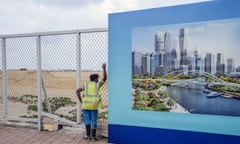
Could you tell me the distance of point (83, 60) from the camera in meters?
5.04

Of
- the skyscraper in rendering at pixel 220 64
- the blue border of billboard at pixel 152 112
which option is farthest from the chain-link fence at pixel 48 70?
the skyscraper in rendering at pixel 220 64

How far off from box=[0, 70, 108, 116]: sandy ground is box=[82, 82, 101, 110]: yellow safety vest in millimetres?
198

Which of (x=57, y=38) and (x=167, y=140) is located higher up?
(x=57, y=38)

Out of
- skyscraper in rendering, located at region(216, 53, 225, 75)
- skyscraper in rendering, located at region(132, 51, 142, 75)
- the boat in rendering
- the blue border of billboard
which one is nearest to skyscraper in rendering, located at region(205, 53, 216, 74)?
skyscraper in rendering, located at region(216, 53, 225, 75)

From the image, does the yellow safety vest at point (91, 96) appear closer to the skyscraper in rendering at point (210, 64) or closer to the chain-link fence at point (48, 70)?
the chain-link fence at point (48, 70)

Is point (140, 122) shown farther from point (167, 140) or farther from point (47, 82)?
point (47, 82)

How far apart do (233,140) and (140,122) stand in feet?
5.12

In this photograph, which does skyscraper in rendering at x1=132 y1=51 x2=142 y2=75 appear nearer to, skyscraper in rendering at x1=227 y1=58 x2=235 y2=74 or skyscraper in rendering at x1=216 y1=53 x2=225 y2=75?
skyscraper in rendering at x1=216 y1=53 x2=225 y2=75

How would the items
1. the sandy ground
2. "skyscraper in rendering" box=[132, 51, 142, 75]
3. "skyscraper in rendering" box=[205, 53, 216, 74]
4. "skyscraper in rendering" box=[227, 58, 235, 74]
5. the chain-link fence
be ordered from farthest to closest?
the sandy ground
the chain-link fence
"skyscraper in rendering" box=[132, 51, 142, 75]
"skyscraper in rendering" box=[205, 53, 216, 74]
"skyscraper in rendering" box=[227, 58, 235, 74]

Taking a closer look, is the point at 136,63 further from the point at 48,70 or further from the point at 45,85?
the point at 45,85

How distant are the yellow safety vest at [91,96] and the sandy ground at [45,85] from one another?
0.20 m

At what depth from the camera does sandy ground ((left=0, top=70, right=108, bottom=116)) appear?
5.21 m

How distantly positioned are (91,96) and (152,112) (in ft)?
4.13

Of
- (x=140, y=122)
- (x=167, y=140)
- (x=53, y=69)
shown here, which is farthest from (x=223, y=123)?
(x=53, y=69)
